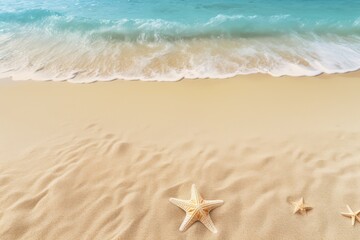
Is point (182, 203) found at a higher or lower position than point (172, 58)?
lower

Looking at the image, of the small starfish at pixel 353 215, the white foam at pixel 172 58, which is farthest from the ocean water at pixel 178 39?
the small starfish at pixel 353 215

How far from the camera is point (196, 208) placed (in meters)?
3.06

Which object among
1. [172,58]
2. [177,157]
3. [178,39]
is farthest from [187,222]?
[178,39]

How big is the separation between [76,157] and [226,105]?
310 centimetres

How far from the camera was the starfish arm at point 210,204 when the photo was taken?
3.10m

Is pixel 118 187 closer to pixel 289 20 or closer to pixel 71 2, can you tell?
pixel 289 20

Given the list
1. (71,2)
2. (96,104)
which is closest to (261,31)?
(96,104)

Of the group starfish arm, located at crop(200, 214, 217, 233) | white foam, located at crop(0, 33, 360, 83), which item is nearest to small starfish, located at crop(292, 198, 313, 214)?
starfish arm, located at crop(200, 214, 217, 233)

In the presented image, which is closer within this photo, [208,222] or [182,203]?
[208,222]

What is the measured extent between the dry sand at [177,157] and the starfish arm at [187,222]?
0.07 meters

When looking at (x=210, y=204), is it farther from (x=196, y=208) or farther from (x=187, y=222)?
(x=187, y=222)

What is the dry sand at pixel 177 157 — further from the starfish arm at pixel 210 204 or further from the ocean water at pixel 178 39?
the ocean water at pixel 178 39

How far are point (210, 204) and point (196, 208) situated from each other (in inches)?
7.9

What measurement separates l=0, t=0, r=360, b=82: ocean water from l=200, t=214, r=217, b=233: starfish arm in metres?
4.18
